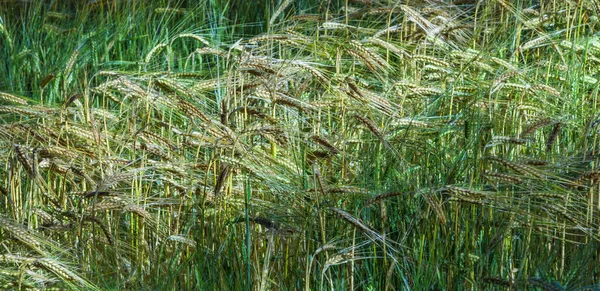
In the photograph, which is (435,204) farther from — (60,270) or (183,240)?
(60,270)

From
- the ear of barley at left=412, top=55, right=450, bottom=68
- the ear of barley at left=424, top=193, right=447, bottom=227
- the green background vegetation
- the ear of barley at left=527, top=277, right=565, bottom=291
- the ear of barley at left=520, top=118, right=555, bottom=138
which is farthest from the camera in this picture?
the ear of barley at left=412, top=55, right=450, bottom=68

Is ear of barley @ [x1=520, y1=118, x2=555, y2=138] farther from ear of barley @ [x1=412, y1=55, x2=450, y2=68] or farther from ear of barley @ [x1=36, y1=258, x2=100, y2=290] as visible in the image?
ear of barley @ [x1=36, y1=258, x2=100, y2=290]

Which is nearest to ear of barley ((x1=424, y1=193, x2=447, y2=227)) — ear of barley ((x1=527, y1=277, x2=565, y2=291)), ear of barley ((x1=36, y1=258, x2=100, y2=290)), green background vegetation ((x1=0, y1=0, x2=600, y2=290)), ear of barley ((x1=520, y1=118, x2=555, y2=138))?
green background vegetation ((x1=0, y1=0, x2=600, y2=290))

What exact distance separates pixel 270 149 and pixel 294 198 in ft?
1.80

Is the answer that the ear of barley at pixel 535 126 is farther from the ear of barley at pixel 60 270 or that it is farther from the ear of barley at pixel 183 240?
the ear of barley at pixel 60 270

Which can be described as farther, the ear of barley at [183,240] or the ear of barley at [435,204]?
the ear of barley at [183,240]

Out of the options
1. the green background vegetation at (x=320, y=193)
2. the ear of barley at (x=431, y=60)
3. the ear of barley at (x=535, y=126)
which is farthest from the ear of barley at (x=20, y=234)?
the ear of barley at (x=431, y=60)

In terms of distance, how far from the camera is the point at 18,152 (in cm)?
252

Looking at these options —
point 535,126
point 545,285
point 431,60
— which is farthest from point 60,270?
point 431,60

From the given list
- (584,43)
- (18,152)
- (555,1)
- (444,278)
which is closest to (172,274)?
(18,152)

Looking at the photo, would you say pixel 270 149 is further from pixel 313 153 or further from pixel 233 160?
pixel 233 160

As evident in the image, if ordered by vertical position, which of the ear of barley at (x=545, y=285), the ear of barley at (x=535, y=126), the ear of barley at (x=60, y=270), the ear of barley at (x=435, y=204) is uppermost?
the ear of barley at (x=535, y=126)

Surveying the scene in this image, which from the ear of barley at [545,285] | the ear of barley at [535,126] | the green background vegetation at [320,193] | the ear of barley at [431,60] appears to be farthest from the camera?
the ear of barley at [431,60]

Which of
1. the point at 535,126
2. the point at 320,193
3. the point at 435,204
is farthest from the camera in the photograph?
the point at 535,126
